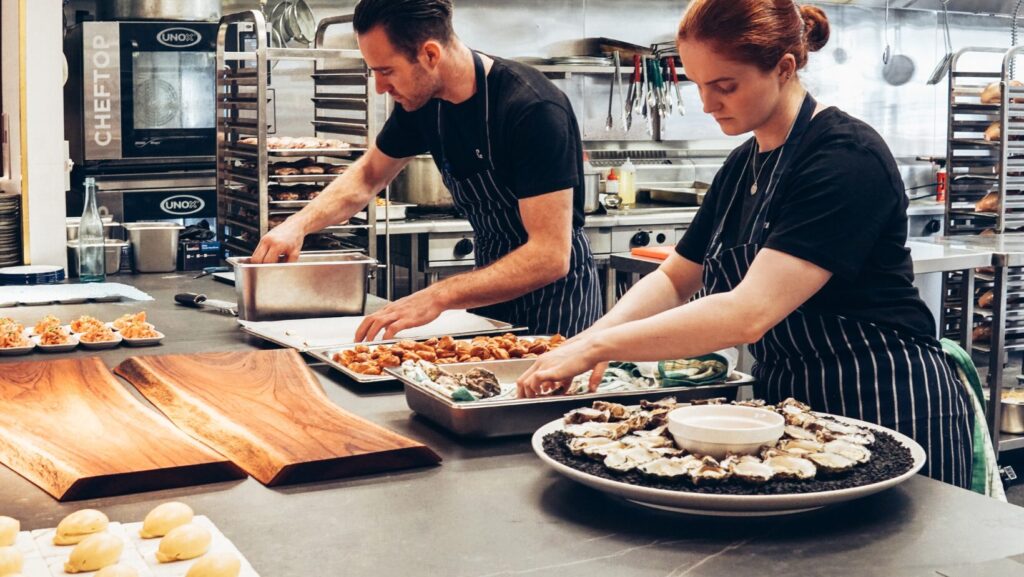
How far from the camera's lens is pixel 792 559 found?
1304 millimetres

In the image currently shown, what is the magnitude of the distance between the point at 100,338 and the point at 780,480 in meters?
1.80

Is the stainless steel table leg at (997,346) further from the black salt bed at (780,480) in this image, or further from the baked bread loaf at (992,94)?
the black salt bed at (780,480)

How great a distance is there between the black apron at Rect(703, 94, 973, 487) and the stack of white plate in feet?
8.70

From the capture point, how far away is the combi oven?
196 inches

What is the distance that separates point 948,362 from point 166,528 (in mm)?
1584

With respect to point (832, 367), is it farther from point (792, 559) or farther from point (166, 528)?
point (166, 528)

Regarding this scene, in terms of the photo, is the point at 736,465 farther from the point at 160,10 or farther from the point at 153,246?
the point at 160,10

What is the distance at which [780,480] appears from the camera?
55.5 inches

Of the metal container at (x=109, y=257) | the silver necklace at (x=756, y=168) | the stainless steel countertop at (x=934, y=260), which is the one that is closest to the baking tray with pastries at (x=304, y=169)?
the metal container at (x=109, y=257)

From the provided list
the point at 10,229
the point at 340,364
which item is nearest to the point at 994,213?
the point at 340,364

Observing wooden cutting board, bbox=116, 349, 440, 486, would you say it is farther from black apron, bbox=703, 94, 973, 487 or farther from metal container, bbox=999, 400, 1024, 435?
metal container, bbox=999, 400, 1024, 435

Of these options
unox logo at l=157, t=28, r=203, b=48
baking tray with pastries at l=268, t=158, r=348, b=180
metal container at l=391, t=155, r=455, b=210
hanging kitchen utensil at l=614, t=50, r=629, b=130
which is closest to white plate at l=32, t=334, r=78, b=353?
baking tray with pastries at l=268, t=158, r=348, b=180

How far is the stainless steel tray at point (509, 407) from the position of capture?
5.85 feet

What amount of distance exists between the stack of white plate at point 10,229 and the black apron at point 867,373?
2.65 metres
